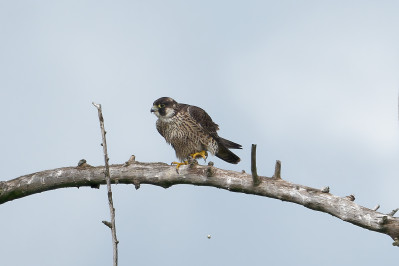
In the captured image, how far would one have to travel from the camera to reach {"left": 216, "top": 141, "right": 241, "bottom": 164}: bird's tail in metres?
7.42

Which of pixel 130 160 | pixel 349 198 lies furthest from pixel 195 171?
pixel 349 198

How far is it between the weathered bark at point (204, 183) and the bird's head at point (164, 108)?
1.54m

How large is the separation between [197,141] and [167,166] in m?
1.35

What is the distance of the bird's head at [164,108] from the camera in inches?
295

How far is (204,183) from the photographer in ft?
18.8

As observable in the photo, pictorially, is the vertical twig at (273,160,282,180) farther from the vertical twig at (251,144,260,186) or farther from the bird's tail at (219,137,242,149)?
the bird's tail at (219,137,242,149)

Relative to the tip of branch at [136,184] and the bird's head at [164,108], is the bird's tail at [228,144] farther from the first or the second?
the tip of branch at [136,184]

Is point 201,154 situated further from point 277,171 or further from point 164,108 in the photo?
point 277,171

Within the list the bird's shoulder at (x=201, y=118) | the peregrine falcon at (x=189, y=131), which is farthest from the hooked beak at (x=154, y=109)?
the bird's shoulder at (x=201, y=118)

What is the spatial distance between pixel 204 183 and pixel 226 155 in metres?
1.79

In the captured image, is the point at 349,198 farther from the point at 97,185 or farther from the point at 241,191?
the point at 97,185

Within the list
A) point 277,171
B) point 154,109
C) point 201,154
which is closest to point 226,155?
point 201,154

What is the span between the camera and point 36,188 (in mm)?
6277

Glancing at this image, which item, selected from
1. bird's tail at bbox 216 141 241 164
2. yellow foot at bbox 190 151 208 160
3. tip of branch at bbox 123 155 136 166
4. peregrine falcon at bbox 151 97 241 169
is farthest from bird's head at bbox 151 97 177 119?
tip of branch at bbox 123 155 136 166
